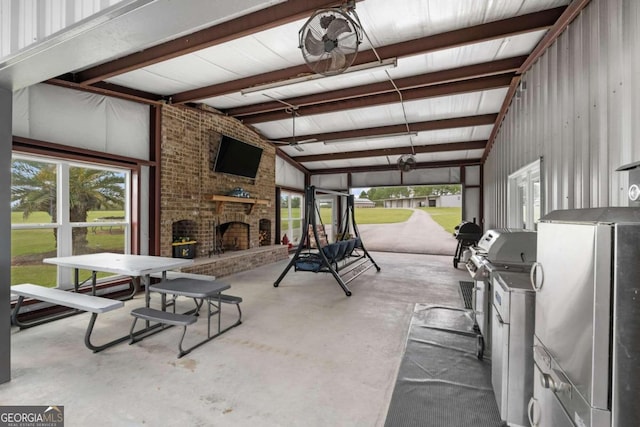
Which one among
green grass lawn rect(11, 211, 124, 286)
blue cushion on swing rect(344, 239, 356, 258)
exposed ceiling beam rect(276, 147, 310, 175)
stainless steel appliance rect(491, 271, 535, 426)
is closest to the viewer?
stainless steel appliance rect(491, 271, 535, 426)

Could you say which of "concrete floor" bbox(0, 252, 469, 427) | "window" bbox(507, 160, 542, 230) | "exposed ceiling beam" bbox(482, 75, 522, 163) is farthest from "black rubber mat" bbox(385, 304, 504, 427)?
"exposed ceiling beam" bbox(482, 75, 522, 163)

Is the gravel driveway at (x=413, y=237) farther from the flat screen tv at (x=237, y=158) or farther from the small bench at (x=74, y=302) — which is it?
the small bench at (x=74, y=302)

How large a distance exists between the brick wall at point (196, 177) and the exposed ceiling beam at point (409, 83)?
0.79 m

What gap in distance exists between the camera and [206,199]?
20.1 ft

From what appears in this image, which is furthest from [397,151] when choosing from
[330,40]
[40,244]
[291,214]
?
[40,244]

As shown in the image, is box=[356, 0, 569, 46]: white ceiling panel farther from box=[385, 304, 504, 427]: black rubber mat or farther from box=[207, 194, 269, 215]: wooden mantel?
box=[207, 194, 269, 215]: wooden mantel

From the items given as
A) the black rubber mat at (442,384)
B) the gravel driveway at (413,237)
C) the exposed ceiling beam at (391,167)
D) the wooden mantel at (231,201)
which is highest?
the exposed ceiling beam at (391,167)

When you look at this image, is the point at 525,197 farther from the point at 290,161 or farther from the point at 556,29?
the point at 290,161

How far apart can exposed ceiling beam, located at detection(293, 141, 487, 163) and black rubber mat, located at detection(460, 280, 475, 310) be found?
14.0 ft

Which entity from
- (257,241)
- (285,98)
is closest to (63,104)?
(285,98)

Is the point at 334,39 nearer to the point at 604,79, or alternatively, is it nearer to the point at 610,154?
the point at 604,79

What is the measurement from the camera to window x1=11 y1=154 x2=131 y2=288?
12.7 feet

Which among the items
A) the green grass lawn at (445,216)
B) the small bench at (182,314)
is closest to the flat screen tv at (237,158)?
the small bench at (182,314)

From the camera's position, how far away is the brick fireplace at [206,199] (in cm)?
538
